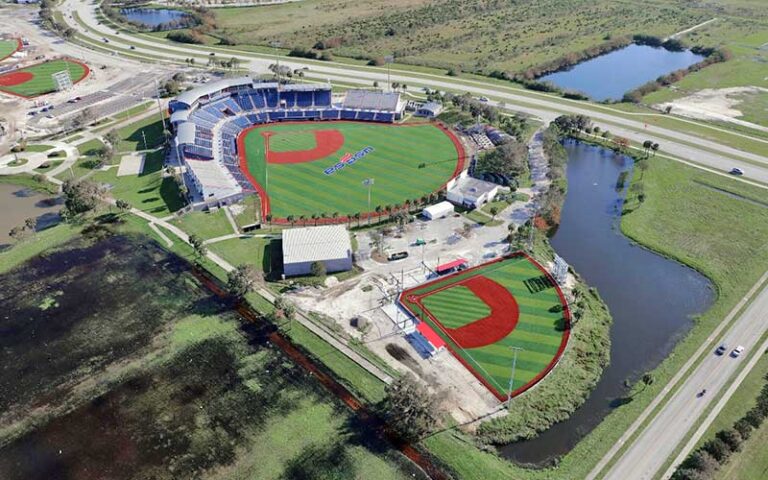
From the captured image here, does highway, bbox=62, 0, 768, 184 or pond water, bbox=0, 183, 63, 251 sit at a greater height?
highway, bbox=62, 0, 768, 184

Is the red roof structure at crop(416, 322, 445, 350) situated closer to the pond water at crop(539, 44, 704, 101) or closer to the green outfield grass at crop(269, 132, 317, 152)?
the green outfield grass at crop(269, 132, 317, 152)

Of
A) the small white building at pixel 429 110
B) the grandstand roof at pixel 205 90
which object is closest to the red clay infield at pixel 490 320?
the small white building at pixel 429 110

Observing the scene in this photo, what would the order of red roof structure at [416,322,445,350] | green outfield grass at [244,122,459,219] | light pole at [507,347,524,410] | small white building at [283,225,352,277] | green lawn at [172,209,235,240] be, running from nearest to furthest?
light pole at [507,347,524,410] < red roof structure at [416,322,445,350] < small white building at [283,225,352,277] < green lawn at [172,209,235,240] < green outfield grass at [244,122,459,219]

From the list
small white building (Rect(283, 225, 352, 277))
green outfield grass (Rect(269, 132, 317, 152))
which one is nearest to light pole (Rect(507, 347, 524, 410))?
small white building (Rect(283, 225, 352, 277))

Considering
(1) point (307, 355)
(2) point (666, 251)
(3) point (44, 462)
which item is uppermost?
(2) point (666, 251)

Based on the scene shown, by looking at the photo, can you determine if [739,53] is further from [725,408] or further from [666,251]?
[725,408]

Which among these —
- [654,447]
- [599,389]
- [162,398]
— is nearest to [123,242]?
[162,398]
